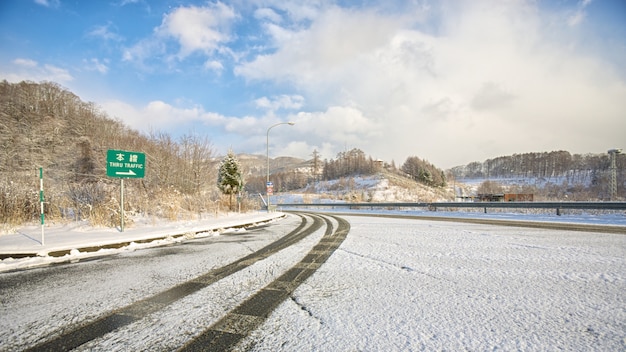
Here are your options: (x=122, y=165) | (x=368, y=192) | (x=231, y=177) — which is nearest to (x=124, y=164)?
(x=122, y=165)

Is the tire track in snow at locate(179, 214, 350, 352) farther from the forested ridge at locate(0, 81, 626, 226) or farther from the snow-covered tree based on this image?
the snow-covered tree

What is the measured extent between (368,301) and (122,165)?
10488 mm

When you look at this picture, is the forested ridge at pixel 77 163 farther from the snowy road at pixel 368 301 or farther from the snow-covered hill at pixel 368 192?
the snow-covered hill at pixel 368 192

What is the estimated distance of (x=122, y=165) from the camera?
1003 centimetres

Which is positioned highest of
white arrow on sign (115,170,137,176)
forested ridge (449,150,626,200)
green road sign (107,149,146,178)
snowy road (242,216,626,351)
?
forested ridge (449,150,626,200)

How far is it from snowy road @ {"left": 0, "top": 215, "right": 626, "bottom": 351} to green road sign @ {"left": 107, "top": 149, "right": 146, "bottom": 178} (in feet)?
16.5

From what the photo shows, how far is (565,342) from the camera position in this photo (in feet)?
7.72

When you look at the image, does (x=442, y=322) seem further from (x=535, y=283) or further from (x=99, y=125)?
(x=99, y=125)

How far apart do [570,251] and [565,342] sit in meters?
5.83

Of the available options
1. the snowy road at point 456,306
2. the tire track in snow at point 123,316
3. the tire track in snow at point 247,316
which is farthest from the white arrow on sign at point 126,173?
the snowy road at point 456,306

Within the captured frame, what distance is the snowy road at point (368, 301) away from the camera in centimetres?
243

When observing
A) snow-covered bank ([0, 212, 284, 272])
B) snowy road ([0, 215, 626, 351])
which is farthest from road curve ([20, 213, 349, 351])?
snow-covered bank ([0, 212, 284, 272])

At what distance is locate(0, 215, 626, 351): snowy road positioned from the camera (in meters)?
2.43

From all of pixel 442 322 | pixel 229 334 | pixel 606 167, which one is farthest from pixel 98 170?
pixel 606 167
